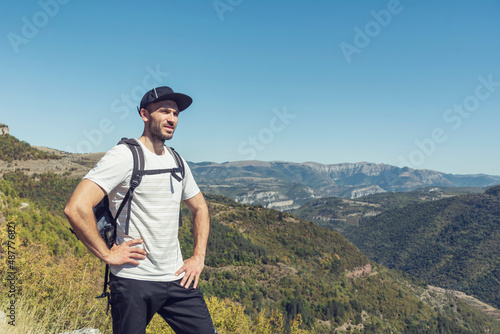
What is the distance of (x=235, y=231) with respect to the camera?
105 m

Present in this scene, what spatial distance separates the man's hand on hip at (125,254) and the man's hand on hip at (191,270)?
480mm

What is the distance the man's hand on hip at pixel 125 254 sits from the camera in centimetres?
278

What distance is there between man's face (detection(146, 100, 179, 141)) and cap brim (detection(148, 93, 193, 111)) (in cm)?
6

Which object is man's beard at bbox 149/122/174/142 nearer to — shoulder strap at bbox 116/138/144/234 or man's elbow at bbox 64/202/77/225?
shoulder strap at bbox 116/138/144/234

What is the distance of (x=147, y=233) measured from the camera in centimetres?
296

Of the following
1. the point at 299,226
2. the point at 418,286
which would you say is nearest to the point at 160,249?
the point at 299,226

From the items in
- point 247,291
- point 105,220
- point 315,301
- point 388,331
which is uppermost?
point 105,220

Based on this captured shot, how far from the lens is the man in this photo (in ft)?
8.65

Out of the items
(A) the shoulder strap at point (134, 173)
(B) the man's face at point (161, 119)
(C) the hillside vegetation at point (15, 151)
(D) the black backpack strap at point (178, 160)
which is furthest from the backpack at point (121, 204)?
(C) the hillside vegetation at point (15, 151)

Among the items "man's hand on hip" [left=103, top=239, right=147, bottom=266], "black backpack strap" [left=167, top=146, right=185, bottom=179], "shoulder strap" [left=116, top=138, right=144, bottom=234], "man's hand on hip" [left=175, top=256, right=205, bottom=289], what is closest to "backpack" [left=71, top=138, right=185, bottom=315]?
"shoulder strap" [left=116, top=138, right=144, bottom=234]

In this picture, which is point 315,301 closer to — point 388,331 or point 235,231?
point 388,331

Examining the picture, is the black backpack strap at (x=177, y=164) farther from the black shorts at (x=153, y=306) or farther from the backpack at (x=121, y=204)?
the black shorts at (x=153, y=306)

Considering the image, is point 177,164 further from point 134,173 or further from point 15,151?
point 15,151

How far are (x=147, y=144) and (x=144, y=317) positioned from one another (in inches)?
68.5
